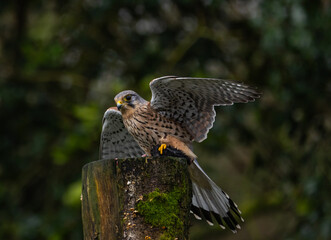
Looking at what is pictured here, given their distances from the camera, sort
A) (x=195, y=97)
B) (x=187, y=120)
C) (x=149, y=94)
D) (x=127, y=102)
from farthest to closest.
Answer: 1. (x=149, y=94)
2. (x=127, y=102)
3. (x=187, y=120)
4. (x=195, y=97)

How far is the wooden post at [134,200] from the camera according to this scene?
257 centimetres

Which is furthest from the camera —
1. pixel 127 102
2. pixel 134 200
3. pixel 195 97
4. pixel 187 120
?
pixel 127 102

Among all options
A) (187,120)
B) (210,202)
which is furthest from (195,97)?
(210,202)

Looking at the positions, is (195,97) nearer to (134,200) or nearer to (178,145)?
(178,145)

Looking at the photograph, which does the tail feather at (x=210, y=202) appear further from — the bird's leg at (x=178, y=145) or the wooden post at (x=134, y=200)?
the wooden post at (x=134, y=200)

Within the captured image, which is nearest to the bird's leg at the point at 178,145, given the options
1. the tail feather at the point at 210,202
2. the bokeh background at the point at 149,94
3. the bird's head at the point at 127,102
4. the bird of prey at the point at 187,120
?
the bird of prey at the point at 187,120

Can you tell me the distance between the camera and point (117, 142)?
14.3 ft

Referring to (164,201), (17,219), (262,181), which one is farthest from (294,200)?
(164,201)

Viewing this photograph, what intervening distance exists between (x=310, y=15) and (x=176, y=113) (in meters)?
1.76

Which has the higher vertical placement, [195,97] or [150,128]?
[195,97]

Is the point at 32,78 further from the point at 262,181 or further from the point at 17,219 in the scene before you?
the point at 262,181

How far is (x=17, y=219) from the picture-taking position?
20.0 ft

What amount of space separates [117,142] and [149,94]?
0.87 meters

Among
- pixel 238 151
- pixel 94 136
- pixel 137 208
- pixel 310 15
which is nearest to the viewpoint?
pixel 137 208
